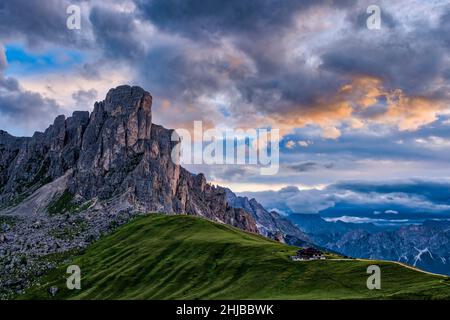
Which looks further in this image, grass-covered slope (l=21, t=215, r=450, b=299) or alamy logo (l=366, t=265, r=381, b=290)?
alamy logo (l=366, t=265, r=381, b=290)

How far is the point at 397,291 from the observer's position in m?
111

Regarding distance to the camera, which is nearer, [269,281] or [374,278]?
[374,278]

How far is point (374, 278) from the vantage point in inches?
4882

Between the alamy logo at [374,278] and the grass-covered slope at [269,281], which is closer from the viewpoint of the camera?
the grass-covered slope at [269,281]

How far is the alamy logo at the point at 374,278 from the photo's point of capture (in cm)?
12000

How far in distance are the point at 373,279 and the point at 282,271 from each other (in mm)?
35863

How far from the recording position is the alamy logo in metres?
120

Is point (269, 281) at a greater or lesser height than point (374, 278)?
lesser
